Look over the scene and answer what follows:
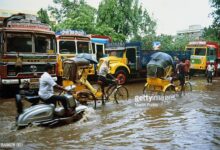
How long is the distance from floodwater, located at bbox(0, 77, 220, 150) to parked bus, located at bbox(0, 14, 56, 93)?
2005mm

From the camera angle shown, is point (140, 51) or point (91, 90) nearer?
point (91, 90)

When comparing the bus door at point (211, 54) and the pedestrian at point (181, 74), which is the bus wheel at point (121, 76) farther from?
the bus door at point (211, 54)

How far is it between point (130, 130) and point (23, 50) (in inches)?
277

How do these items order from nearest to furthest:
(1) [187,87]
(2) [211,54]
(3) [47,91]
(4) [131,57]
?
1. (3) [47,91]
2. (1) [187,87]
3. (4) [131,57]
4. (2) [211,54]

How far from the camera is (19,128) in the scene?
7.17 metres

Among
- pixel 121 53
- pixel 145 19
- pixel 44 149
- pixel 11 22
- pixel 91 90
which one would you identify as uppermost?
pixel 145 19

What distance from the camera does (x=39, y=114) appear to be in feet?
23.6

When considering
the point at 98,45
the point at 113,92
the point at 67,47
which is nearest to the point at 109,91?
A: the point at 113,92

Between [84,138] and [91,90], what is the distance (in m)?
3.92

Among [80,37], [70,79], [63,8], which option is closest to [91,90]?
[70,79]

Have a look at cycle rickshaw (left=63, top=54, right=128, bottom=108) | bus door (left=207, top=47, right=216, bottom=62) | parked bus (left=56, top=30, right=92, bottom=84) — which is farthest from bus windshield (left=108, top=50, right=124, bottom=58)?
bus door (left=207, top=47, right=216, bottom=62)

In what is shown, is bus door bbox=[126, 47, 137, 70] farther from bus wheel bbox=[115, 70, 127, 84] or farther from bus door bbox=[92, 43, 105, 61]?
bus door bbox=[92, 43, 105, 61]

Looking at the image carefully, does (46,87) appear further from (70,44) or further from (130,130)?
(70,44)

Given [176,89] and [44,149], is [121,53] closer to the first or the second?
[176,89]
